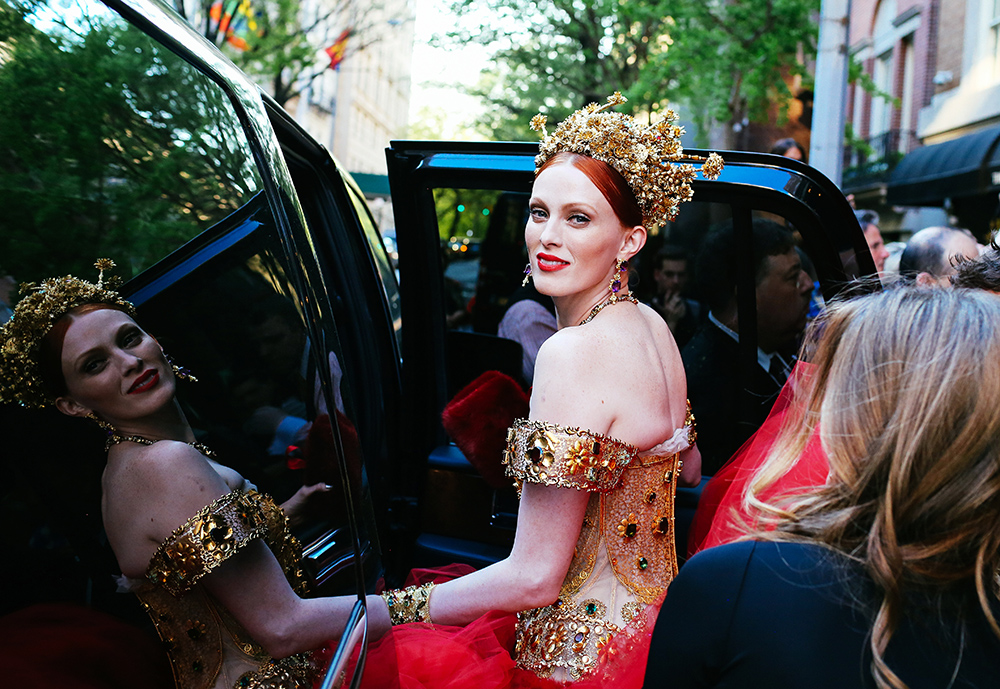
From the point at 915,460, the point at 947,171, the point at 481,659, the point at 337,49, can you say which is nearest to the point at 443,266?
the point at 481,659

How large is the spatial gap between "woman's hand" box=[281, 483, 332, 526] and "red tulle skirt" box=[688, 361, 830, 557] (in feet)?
2.31

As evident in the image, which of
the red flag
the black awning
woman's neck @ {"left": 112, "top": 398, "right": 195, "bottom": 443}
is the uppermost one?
the red flag

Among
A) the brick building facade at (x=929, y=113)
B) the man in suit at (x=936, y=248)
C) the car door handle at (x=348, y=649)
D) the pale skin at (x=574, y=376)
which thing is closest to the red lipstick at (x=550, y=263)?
the pale skin at (x=574, y=376)

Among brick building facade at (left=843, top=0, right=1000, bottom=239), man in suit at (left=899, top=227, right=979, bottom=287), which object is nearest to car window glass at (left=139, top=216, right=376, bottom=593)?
man in suit at (left=899, top=227, right=979, bottom=287)

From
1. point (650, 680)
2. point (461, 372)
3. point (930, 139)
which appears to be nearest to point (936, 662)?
point (650, 680)

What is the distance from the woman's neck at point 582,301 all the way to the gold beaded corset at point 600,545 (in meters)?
0.30

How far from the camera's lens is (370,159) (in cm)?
4612

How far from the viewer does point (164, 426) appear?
45.2 inches

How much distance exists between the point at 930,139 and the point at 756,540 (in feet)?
56.8

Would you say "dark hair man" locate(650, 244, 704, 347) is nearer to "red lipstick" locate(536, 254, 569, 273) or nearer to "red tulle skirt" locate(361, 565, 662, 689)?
"red lipstick" locate(536, 254, 569, 273)

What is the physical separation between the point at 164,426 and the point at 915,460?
0.98 metres

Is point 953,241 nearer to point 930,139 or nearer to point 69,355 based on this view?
point 69,355

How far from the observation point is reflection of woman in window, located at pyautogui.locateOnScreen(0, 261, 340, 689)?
1.01 m

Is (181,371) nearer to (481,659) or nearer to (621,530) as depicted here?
(481,659)
